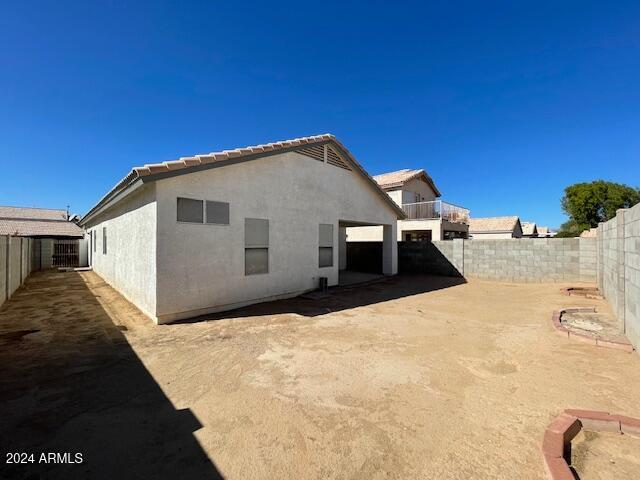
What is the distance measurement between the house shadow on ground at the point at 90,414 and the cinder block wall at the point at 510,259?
554 inches

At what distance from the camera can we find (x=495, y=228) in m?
32.8

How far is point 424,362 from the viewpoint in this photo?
4418 mm

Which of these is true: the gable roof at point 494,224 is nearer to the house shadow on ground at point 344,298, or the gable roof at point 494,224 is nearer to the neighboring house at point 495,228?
the neighboring house at point 495,228

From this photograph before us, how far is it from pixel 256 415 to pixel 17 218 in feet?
128

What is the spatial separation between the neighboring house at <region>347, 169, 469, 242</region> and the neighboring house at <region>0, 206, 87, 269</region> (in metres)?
22.0

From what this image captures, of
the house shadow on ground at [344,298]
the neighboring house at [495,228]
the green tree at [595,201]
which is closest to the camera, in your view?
the house shadow on ground at [344,298]

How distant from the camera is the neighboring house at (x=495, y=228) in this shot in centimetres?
3159

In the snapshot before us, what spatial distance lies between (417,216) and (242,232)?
47.6ft

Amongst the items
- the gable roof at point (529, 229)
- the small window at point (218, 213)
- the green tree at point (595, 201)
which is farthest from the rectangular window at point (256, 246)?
the gable roof at point (529, 229)

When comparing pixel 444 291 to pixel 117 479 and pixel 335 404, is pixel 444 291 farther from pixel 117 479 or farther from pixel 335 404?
pixel 117 479

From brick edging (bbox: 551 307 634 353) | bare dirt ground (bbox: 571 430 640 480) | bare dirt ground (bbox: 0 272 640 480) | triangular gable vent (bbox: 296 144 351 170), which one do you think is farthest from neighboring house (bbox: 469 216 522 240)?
bare dirt ground (bbox: 571 430 640 480)

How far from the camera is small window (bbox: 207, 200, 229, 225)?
7203mm

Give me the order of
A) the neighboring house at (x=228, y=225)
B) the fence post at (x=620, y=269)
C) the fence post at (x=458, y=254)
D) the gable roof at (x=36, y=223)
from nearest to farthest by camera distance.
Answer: the fence post at (x=620, y=269) < the neighboring house at (x=228, y=225) < the fence post at (x=458, y=254) < the gable roof at (x=36, y=223)

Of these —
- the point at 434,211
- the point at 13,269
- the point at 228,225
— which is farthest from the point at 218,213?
the point at 434,211
